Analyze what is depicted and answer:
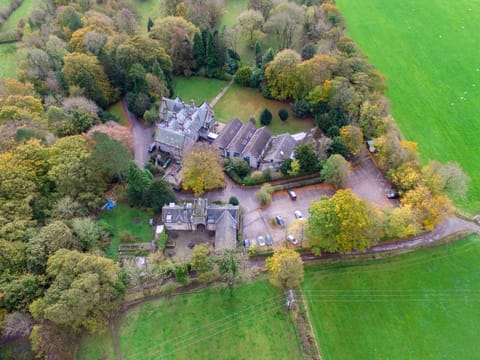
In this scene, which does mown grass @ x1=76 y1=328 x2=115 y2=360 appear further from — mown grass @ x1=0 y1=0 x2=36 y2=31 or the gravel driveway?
mown grass @ x1=0 y1=0 x2=36 y2=31

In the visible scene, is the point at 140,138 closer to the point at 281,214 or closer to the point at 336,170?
the point at 281,214

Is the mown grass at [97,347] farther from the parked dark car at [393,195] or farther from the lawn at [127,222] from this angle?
the parked dark car at [393,195]

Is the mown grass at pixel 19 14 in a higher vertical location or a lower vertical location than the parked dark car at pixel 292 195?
higher

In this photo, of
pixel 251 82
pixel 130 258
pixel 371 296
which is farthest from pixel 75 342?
pixel 251 82

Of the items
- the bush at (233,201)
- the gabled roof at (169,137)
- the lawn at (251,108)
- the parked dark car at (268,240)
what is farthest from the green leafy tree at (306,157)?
the gabled roof at (169,137)

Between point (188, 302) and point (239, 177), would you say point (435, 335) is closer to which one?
point (188, 302)
